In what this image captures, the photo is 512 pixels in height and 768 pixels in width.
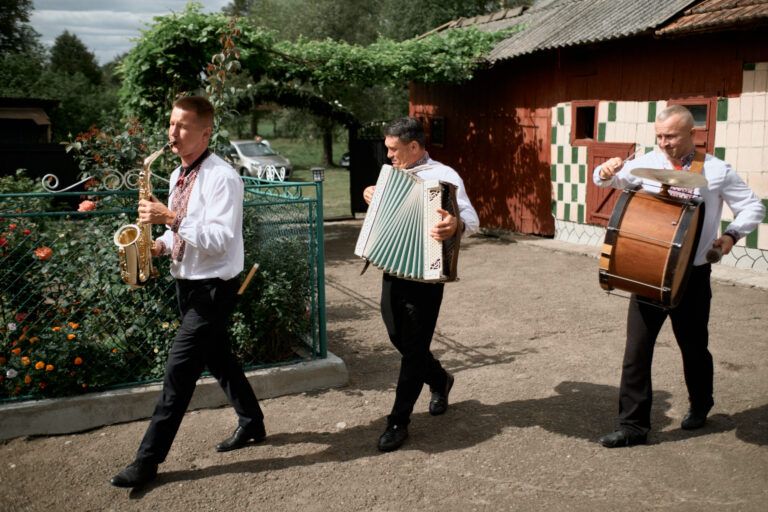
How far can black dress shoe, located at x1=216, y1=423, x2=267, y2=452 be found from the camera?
397 centimetres

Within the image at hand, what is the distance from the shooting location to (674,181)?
3.49m

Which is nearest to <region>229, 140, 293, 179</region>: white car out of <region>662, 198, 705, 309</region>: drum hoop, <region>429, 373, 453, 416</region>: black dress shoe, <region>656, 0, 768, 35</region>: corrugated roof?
<region>656, 0, 768, 35</region>: corrugated roof

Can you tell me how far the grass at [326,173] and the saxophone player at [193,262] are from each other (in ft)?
38.0

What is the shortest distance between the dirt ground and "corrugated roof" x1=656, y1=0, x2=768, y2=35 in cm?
368

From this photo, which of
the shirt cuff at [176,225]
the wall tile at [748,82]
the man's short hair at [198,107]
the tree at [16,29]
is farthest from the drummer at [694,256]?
the tree at [16,29]

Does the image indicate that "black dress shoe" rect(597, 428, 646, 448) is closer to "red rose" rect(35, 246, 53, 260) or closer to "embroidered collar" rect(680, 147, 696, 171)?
"embroidered collar" rect(680, 147, 696, 171)

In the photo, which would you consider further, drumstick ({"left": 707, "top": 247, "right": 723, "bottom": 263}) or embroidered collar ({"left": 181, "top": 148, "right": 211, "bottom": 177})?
drumstick ({"left": 707, "top": 247, "right": 723, "bottom": 263})

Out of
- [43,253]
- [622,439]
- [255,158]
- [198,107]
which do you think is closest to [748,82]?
[622,439]

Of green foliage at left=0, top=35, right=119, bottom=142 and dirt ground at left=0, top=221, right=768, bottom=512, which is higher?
green foliage at left=0, top=35, right=119, bottom=142

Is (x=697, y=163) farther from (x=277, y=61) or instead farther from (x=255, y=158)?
(x=255, y=158)

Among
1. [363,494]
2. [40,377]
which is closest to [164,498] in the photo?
[363,494]

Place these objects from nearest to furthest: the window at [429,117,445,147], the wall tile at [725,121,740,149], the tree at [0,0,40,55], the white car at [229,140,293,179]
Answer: the wall tile at [725,121,740,149], the window at [429,117,445,147], the white car at [229,140,293,179], the tree at [0,0,40,55]

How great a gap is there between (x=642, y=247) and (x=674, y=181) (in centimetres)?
39

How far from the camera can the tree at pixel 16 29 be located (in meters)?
37.4
